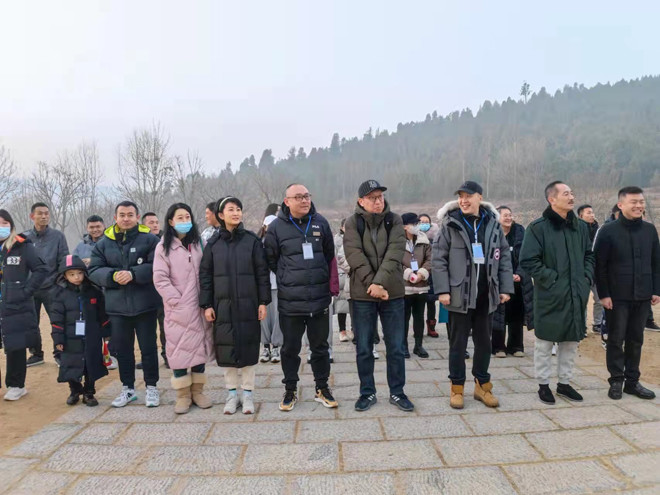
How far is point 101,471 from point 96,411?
4.29 ft

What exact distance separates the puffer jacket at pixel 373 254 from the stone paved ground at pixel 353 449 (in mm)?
1142

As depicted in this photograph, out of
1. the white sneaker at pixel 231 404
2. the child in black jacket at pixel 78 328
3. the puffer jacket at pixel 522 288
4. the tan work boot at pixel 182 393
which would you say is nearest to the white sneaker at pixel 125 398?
the child in black jacket at pixel 78 328

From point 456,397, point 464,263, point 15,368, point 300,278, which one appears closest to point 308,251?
point 300,278

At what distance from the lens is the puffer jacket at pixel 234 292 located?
378 cm

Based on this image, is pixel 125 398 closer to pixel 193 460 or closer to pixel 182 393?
pixel 182 393

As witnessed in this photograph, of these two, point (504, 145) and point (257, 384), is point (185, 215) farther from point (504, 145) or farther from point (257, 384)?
point (504, 145)

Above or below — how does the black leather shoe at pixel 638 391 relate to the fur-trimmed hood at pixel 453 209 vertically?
below

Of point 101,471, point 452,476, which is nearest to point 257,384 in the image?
point 101,471

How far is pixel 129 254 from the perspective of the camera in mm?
4059

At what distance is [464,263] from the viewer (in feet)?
12.6

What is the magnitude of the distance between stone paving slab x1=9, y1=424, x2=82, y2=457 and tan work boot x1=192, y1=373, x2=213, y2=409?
0.97 metres

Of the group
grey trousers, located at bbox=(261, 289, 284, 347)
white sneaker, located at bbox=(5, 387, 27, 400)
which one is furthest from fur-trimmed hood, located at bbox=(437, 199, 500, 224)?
white sneaker, located at bbox=(5, 387, 27, 400)

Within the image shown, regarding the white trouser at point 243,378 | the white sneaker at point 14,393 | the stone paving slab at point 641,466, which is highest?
the white trouser at point 243,378

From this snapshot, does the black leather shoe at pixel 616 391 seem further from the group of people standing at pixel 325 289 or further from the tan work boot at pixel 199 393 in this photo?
the tan work boot at pixel 199 393
